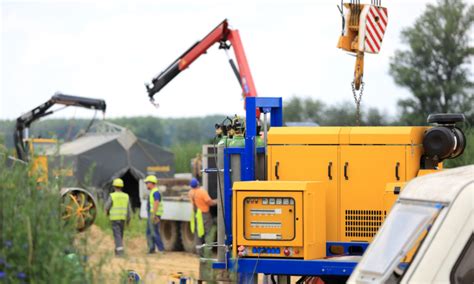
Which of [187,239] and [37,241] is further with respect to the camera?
[187,239]

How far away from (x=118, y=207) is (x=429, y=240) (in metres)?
18.4

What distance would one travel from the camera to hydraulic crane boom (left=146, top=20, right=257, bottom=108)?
29.3 meters

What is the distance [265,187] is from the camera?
37.2ft

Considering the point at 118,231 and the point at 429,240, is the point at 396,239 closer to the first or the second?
the point at 429,240

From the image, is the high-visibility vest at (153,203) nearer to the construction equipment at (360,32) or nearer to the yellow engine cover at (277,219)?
the construction equipment at (360,32)

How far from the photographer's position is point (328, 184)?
11.9 meters

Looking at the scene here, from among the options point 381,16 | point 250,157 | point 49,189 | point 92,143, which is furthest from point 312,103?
point 49,189

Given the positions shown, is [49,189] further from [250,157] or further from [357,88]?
[357,88]

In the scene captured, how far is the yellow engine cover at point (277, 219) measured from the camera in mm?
11195

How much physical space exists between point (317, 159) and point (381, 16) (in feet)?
15.4

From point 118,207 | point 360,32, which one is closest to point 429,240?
point 360,32

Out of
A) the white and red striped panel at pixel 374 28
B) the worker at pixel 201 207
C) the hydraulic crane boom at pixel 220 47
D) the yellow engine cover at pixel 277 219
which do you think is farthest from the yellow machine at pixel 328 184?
the hydraulic crane boom at pixel 220 47

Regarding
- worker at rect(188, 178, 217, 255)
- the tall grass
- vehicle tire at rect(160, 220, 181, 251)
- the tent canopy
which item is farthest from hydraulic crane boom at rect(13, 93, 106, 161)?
the tall grass

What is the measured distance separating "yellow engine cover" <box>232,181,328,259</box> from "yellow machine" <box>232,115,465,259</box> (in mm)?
10
